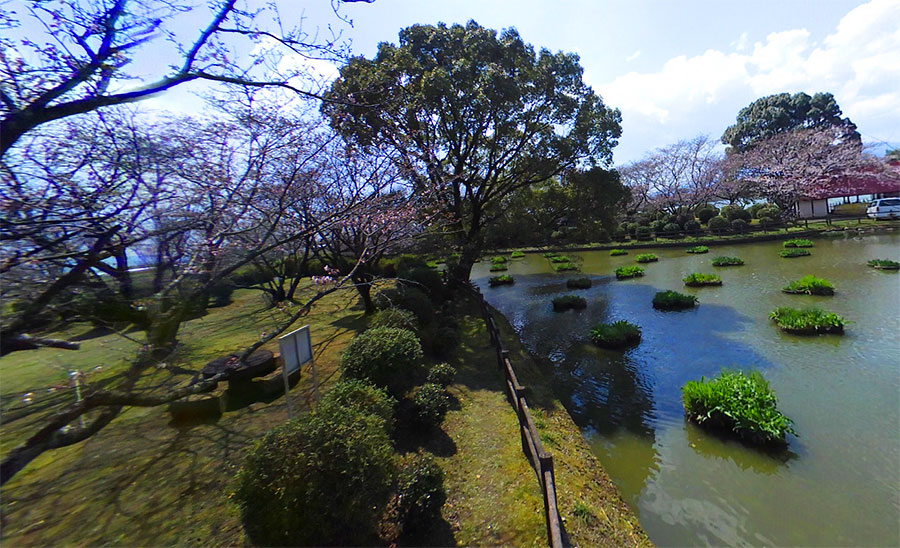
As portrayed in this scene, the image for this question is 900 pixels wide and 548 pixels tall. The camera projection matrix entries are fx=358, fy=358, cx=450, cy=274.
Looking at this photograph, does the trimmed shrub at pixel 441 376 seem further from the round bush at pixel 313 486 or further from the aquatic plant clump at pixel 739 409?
the aquatic plant clump at pixel 739 409

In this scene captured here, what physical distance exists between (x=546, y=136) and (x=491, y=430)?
10.5 metres

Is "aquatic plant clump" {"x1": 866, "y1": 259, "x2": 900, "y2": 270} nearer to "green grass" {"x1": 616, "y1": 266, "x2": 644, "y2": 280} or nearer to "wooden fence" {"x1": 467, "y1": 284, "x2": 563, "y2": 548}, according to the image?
"green grass" {"x1": 616, "y1": 266, "x2": 644, "y2": 280}

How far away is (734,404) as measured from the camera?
17.9 feet

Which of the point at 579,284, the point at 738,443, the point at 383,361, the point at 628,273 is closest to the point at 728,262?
the point at 628,273

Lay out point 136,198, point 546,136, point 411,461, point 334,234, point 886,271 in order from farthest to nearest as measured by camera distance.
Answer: point 886,271 < point 546,136 < point 334,234 < point 411,461 < point 136,198

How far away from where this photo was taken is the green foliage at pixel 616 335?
30.4ft

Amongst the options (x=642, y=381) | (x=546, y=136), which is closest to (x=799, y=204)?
(x=546, y=136)

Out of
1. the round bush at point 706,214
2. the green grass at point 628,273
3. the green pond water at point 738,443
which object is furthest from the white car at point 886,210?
the green grass at point 628,273

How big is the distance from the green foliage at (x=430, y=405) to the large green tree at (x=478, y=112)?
6.64 metres

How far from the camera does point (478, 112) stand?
10.8m

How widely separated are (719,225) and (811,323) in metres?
24.5

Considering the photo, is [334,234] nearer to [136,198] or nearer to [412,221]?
[412,221]

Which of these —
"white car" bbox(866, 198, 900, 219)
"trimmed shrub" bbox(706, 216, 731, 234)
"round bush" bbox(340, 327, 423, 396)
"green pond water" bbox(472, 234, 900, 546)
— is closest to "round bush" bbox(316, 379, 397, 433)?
"round bush" bbox(340, 327, 423, 396)

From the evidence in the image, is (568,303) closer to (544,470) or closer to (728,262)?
(728,262)
